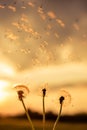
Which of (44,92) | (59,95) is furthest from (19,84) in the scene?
(59,95)

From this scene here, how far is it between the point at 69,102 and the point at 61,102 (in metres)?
0.11

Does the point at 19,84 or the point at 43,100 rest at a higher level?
the point at 19,84

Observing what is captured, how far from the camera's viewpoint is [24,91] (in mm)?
2779

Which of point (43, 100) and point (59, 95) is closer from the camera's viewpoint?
point (43, 100)

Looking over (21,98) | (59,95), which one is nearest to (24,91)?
(21,98)

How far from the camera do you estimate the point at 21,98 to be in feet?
9.26

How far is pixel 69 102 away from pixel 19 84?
0.70 m

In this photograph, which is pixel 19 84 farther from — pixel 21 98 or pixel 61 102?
pixel 61 102

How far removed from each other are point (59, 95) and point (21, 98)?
52 cm

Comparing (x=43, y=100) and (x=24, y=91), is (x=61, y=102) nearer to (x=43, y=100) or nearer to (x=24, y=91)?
(x=43, y=100)

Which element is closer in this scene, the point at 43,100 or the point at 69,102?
the point at 43,100

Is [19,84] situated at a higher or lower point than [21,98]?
higher

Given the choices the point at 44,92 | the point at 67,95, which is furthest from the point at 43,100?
the point at 67,95

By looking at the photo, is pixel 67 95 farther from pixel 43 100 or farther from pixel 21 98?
pixel 21 98
